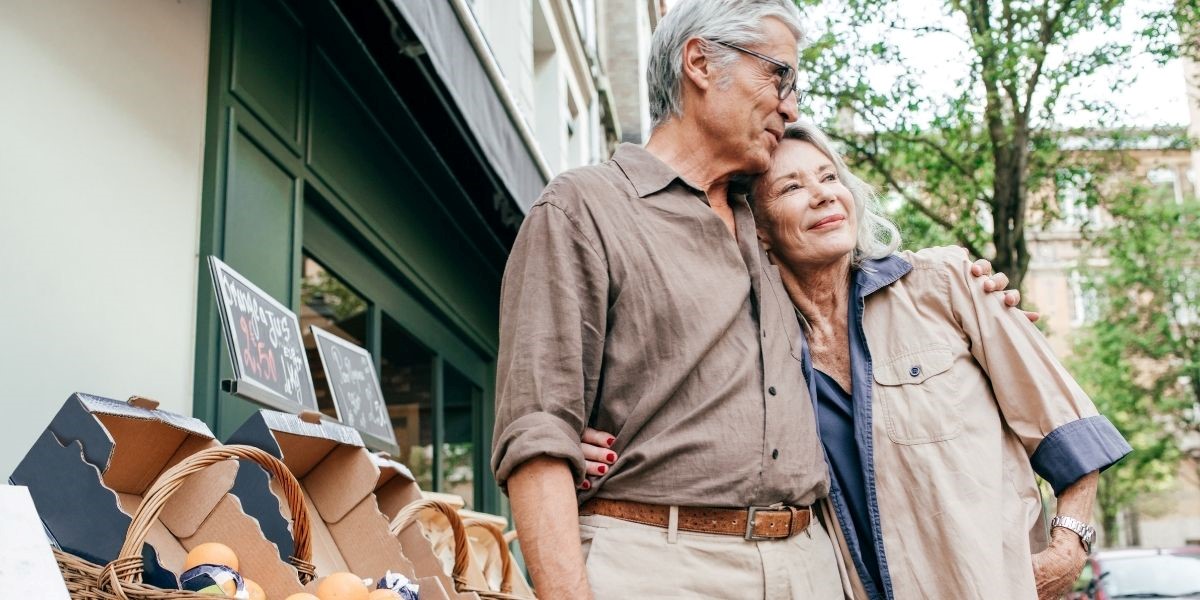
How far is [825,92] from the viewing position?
37.9 feet

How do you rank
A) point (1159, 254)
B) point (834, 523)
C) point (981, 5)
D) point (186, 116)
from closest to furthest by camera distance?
point (834, 523), point (186, 116), point (981, 5), point (1159, 254)

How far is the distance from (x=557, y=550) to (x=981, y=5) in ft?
34.9

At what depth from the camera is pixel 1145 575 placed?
10031 mm

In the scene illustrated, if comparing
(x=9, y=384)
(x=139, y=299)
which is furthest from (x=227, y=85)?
(x=9, y=384)

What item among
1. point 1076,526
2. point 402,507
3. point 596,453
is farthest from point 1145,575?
point 596,453

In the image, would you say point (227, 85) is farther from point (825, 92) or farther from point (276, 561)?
point (825, 92)

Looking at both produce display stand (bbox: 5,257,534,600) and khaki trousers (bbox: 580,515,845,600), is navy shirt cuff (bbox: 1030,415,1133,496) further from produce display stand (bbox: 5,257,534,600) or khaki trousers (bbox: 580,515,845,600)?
produce display stand (bbox: 5,257,534,600)

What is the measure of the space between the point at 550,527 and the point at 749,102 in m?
1.01

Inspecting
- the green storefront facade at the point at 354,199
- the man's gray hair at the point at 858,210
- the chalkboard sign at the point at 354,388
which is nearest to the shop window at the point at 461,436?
the green storefront facade at the point at 354,199

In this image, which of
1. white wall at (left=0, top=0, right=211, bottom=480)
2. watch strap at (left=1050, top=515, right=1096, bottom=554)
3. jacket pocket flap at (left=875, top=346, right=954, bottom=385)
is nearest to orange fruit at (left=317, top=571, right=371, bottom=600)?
white wall at (left=0, top=0, right=211, bottom=480)

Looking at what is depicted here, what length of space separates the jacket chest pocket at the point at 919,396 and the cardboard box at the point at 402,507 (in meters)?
1.00

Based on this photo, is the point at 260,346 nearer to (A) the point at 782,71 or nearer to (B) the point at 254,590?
(B) the point at 254,590

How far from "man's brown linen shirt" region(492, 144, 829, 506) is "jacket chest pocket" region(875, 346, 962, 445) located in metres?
0.22

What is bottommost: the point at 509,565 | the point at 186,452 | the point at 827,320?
the point at 509,565
